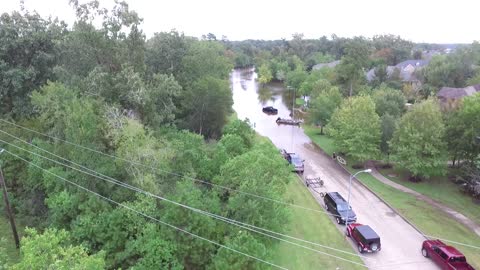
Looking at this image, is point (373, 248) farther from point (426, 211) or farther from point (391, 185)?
point (391, 185)

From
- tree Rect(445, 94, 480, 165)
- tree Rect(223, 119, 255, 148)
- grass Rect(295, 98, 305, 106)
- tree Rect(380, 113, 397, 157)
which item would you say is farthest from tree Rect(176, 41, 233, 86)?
grass Rect(295, 98, 305, 106)

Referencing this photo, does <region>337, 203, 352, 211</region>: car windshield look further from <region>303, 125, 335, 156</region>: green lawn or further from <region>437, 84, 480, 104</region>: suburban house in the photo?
<region>437, 84, 480, 104</region>: suburban house

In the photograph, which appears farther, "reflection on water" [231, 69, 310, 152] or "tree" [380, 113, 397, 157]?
"reflection on water" [231, 69, 310, 152]

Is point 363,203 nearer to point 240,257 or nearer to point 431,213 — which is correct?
point 431,213

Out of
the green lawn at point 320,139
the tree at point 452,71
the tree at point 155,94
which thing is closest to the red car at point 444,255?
the green lawn at point 320,139

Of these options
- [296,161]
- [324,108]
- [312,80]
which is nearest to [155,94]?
[296,161]

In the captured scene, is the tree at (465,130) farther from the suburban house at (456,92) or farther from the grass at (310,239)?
the suburban house at (456,92)

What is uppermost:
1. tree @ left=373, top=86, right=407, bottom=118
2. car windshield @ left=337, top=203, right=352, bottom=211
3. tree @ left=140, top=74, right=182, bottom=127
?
tree @ left=140, top=74, right=182, bottom=127
